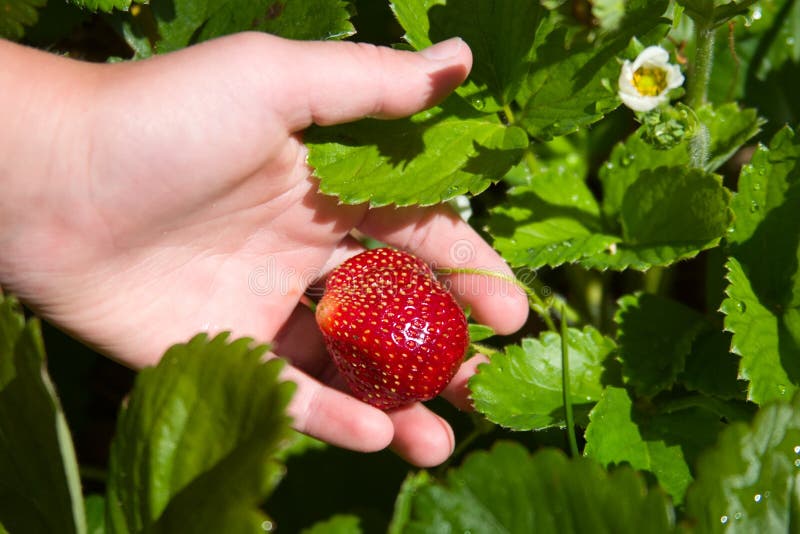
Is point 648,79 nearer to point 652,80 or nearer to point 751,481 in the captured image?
point 652,80

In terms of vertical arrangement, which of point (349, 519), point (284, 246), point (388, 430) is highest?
point (284, 246)

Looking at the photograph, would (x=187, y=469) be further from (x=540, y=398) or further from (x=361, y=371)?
(x=540, y=398)

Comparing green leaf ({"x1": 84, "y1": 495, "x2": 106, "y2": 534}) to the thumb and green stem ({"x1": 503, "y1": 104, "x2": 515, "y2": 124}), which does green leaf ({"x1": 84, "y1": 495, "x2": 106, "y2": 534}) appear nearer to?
the thumb

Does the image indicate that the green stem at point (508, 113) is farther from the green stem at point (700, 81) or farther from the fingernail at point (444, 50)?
the green stem at point (700, 81)

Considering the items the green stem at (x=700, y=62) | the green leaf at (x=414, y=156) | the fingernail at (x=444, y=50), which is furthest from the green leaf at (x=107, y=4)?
the green stem at (x=700, y=62)

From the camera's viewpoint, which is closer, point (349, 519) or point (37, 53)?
point (349, 519)

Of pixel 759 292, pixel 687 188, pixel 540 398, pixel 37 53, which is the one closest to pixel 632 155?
pixel 687 188
